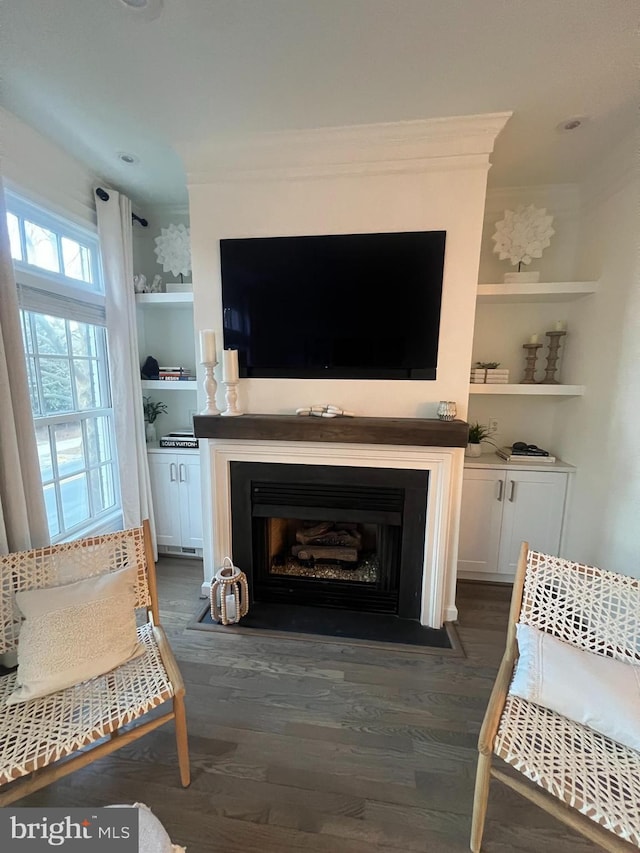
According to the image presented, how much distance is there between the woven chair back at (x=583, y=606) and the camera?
120 cm

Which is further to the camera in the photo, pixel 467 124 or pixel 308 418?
pixel 308 418

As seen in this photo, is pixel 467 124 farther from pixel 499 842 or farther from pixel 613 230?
pixel 499 842

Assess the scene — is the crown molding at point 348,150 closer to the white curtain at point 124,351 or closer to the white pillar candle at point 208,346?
the white curtain at point 124,351

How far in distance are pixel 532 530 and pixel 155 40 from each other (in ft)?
10.3

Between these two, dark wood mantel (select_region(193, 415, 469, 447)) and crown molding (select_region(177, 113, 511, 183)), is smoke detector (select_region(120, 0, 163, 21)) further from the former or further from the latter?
dark wood mantel (select_region(193, 415, 469, 447))

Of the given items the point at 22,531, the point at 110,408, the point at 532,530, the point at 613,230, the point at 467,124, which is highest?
the point at 467,124

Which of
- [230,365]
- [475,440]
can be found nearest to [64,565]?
[230,365]

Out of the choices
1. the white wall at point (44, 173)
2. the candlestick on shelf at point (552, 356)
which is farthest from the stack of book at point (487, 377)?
the white wall at point (44, 173)

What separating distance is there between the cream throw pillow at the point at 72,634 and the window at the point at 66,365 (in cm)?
108

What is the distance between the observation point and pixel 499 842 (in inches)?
42.4

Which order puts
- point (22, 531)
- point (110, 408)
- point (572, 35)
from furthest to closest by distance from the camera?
point (110, 408), point (22, 531), point (572, 35)

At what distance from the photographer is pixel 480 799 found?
3.34 ft

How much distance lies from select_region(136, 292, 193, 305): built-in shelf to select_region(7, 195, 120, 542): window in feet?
0.85

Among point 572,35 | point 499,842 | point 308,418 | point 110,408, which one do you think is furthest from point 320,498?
point 572,35
